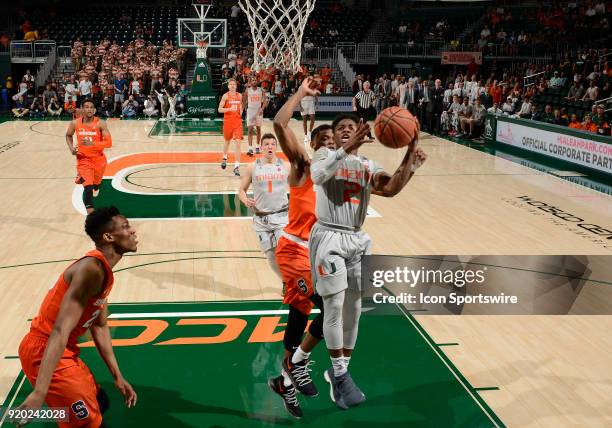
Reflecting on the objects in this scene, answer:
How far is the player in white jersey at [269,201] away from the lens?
5.92 m

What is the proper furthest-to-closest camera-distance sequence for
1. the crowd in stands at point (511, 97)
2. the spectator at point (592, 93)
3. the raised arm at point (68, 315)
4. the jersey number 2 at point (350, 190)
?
the crowd in stands at point (511, 97) < the spectator at point (592, 93) < the jersey number 2 at point (350, 190) < the raised arm at point (68, 315)

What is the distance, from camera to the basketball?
14.0ft

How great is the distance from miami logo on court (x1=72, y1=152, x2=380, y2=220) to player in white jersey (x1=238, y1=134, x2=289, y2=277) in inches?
146

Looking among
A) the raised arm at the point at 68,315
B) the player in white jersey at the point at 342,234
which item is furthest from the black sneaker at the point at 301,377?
the raised arm at the point at 68,315

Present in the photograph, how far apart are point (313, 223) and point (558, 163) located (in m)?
11.4

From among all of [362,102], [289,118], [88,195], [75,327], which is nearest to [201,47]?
[362,102]

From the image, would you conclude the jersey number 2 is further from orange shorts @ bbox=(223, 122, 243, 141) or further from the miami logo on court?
orange shorts @ bbox=(223, 122, 243, 141)

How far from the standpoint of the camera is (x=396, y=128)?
429cm

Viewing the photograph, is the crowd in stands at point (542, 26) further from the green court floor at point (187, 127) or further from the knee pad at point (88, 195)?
the knee pad at point (88, 195)

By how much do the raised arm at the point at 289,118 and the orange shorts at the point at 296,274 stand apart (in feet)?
2.31

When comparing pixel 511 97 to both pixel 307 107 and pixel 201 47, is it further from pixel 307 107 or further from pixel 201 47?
pixel 201 47

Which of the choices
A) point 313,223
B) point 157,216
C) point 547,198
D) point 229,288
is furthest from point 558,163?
point 313,223

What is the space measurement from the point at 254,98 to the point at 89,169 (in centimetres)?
688

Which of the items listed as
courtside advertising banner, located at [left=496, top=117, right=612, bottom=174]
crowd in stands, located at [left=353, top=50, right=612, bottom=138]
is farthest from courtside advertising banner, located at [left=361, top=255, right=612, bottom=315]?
crowd in stands, located at [left=353, top=50, right=612, bottom=138]
